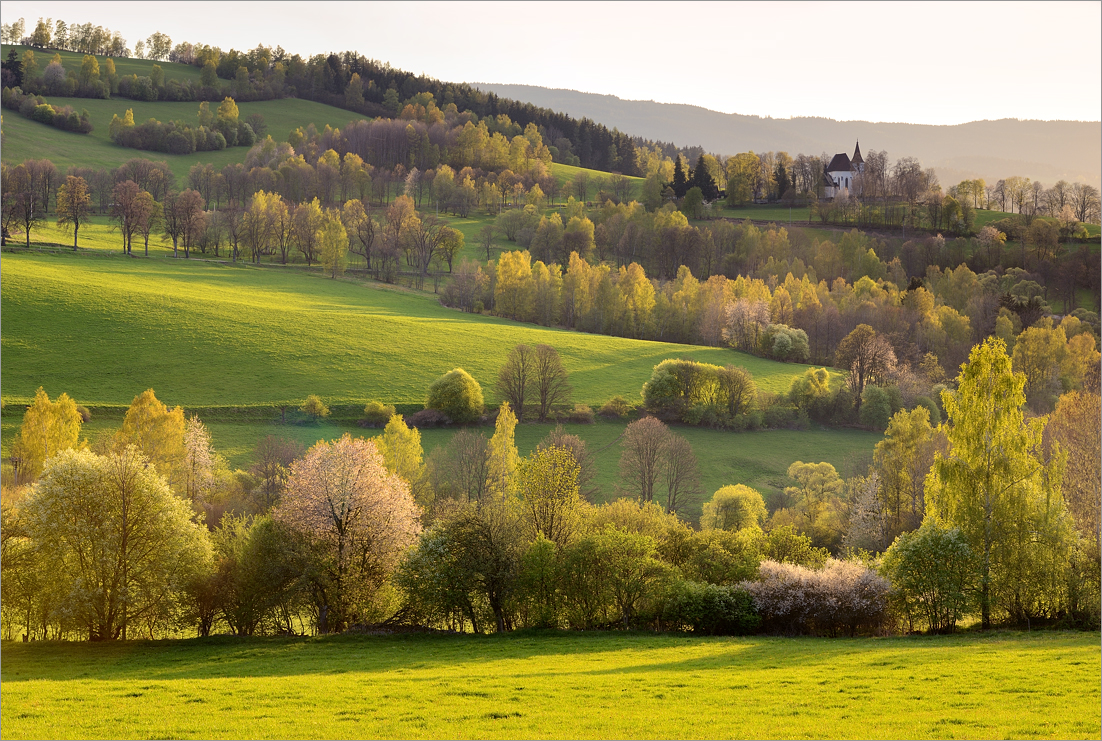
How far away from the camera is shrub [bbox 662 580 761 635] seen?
33969 millimetres

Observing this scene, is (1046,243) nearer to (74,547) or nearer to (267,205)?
(267,205)

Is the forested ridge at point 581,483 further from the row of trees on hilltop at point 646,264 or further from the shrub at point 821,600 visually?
the row of trees on hilltop at point 646,264

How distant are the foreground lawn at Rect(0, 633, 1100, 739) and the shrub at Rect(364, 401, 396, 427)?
136ft

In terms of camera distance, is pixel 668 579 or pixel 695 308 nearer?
pixel 668 579

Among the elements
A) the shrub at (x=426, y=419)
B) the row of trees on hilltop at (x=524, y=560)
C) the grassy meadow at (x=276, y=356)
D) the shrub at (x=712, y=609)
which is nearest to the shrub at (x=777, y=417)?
the grassy meadow at (x=276, y=356)

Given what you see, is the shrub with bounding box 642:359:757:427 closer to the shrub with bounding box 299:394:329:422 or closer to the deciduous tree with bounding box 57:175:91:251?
the shrub with bounding box 299:394:329:422

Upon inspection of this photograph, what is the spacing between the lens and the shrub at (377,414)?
2827 inches

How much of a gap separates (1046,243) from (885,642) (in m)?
152

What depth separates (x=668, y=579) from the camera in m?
35.2

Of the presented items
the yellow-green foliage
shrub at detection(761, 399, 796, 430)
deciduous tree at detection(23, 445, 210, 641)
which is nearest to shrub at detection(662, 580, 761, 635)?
deciduous tree at detection(23, 445, 210, 641)

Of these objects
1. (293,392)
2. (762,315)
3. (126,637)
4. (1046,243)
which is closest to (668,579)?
(126,637)

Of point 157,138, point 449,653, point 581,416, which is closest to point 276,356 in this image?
point 581,416

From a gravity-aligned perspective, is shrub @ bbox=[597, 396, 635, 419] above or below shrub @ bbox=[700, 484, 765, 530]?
above

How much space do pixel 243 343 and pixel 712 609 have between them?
6795 cm
